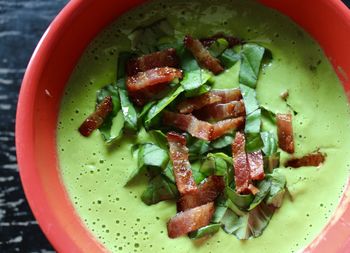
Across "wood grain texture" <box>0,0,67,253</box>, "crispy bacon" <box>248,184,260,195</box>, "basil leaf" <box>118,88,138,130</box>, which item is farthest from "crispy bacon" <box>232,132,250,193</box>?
"wood grain texture" <box>0,0,67,253</box>

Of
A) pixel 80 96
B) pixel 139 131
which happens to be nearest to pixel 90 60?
pixel 80 96

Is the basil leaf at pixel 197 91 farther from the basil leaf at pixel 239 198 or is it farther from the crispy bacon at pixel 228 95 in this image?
the basil leaf at pixel 239 198

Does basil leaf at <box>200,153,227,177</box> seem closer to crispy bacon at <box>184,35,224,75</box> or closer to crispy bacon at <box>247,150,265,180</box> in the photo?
crispy bacon at <box>247,150,265,180</box>

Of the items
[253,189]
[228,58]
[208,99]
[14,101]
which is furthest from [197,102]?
[14,101]

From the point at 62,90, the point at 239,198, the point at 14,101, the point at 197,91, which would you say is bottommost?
the point at 14,101

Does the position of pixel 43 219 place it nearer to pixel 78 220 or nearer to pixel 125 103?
pixel 78 220

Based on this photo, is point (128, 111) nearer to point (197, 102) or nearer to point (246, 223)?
point (197, 102)
